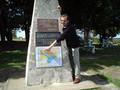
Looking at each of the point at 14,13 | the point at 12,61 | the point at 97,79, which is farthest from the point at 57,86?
the point at 14,13

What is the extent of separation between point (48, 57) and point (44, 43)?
435mm

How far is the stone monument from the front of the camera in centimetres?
1008

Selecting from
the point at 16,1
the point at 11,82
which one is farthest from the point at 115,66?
the point at 16,1

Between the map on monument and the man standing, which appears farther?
the map on monument

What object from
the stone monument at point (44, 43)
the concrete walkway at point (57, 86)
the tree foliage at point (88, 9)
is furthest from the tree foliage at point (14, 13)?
the concrete walkway at point (57, 86)

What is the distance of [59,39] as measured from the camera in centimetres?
976

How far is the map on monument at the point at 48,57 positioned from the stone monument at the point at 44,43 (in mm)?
61

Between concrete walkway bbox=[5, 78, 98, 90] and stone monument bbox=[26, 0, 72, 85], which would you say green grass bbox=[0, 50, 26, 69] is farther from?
stone monument bbox=[26, 0, 72, 85]

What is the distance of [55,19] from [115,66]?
3.96m

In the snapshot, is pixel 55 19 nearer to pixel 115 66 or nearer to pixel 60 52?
pixel 60 52

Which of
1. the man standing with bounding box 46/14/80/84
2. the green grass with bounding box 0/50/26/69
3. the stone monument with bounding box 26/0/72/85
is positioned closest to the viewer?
the man standing with bounding box 46/14/80/84

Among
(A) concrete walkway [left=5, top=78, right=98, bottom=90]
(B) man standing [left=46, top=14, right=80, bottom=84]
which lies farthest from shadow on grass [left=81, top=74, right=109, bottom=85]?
(B) man standing [left=46, top=14, right=80, bottom=84]

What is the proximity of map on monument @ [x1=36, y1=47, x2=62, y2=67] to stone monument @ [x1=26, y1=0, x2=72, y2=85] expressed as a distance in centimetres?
6

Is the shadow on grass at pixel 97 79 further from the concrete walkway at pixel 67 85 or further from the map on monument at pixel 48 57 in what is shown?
the map on monument at pixel 48 57
